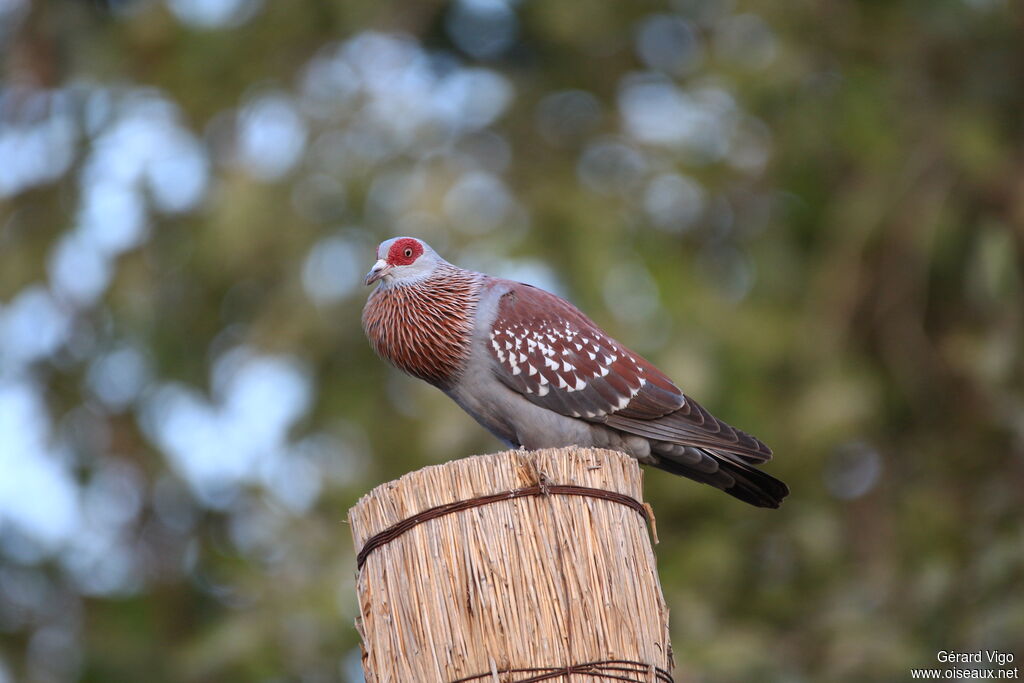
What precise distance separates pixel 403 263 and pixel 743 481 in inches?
62.6

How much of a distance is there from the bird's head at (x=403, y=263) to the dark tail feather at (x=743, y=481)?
122cm

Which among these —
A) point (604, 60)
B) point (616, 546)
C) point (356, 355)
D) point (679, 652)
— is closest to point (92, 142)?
point (356, 355)

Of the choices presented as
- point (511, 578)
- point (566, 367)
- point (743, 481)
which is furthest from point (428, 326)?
point (511, 578)

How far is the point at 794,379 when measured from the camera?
9.68 m

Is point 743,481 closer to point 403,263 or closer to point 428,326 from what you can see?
point 428,326

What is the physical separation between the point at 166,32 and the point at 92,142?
3.85ft

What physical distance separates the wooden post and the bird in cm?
134

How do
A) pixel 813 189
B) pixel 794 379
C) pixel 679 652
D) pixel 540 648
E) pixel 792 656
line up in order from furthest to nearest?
pixel 813 189
pixel 794 379
pixel 792 656
pixel 679 652
pixel 540 648

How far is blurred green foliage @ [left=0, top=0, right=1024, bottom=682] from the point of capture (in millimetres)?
8867

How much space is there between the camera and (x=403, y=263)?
5.10 metres

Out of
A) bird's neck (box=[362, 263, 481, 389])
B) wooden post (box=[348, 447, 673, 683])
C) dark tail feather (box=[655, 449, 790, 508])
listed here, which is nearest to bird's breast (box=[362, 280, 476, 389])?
bird's neck (box=[362, 263, 481, 389])

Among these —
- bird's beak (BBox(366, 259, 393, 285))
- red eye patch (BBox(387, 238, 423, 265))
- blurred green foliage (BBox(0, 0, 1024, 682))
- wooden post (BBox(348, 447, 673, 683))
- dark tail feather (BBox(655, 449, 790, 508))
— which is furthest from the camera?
blurred green foliage (BBox(0, 0, 1024, 682))

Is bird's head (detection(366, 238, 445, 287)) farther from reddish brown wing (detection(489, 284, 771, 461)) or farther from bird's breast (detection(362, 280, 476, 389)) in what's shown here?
reddish brown wing (detection(489, 284, 771, 461))

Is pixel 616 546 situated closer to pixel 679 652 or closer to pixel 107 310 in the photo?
pixel 679 652
